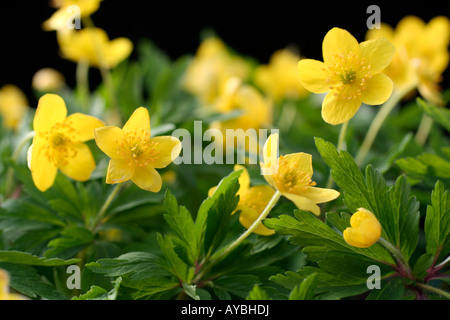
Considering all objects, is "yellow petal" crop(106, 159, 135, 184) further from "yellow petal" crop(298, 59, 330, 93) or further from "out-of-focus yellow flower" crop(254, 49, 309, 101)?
"out-of-focus yellow flower" crop(254, 49, 309, 101)

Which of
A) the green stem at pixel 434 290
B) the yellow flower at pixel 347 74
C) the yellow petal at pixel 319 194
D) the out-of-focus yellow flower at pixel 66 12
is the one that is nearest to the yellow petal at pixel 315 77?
the yellow flower at pixel 347 74

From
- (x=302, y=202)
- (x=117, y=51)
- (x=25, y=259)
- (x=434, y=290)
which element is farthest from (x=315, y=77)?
(x=117, y=51)

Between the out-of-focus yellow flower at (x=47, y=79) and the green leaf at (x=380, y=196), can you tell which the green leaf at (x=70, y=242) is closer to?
the green leaf at (x=380, y=196)

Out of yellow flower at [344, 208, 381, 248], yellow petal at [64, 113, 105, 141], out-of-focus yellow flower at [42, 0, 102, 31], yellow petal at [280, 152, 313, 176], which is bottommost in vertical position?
yellow flower at [344, 208, 381, 248]

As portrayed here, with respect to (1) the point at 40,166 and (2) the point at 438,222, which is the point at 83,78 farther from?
(2) the point at 438,222

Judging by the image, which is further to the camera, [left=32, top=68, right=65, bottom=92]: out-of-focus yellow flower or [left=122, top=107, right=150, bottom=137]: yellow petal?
[left=32, top=68, right=65, bottom=92]: out-of-focus yellow flower

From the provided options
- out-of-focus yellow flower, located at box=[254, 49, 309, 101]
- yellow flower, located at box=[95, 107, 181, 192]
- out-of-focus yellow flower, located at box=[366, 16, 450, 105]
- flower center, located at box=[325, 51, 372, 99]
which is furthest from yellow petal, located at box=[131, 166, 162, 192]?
out-of-focus yellow flower, located at box=[254, 49, 309, 101]

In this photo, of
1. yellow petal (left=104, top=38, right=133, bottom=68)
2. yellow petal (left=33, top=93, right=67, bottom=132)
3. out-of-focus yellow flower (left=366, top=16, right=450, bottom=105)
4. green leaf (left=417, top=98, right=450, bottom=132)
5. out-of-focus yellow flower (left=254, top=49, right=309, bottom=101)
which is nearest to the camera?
yellow petal (left=33, top=93, right=67, bottom=132)
